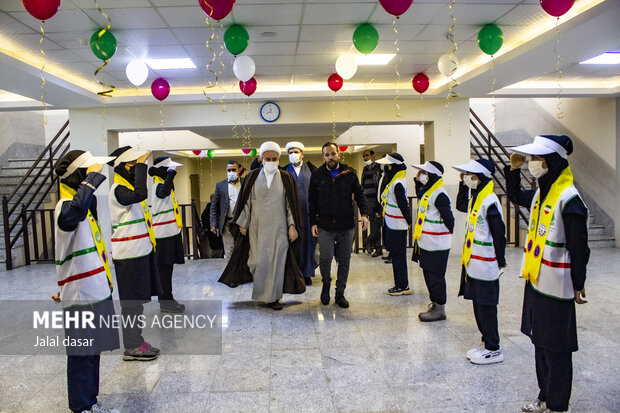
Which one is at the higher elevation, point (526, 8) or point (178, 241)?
point (526, 8)

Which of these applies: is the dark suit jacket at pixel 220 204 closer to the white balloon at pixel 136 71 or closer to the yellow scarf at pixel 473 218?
the white balloon at pixel 136 71

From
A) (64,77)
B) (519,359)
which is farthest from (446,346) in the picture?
(64,77)

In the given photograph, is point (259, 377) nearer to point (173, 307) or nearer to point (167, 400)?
point (167, 400)

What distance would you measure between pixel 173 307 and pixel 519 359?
3.21 metres

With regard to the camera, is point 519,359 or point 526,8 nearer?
point 519,359

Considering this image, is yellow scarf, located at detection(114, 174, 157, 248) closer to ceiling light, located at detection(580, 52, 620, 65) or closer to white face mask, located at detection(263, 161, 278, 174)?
white face mask, located at detection(263, 161, 278, 174)

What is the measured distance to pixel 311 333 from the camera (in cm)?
380

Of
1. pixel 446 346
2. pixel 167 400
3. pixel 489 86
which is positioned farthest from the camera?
pixel 489 86

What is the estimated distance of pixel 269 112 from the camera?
771cm

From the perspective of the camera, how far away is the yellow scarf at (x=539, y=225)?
7.45 feet

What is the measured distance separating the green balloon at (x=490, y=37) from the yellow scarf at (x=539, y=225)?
2963mm

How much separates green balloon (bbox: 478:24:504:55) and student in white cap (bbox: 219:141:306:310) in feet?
8.59

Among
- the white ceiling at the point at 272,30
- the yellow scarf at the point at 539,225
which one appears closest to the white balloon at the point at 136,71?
the white ceiling at the point at 272,30

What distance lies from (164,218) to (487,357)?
3.23 metres
